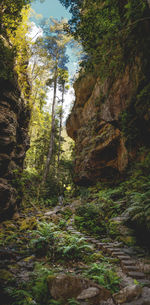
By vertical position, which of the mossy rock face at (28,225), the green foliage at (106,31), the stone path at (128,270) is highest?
the green foliage at (106,31)

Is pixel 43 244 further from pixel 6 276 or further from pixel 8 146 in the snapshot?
pixel 8 146

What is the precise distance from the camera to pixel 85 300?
2.41 m

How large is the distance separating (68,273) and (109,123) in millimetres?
10428

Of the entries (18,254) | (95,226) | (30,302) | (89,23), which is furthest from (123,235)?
(89,23)

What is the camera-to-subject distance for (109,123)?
40.1ft

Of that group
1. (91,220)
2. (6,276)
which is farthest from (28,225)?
(6,276)

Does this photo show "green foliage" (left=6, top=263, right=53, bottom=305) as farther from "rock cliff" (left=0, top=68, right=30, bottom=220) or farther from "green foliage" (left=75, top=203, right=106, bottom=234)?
"rock cliff" (left=0, top=68, right=30, bottom=220)

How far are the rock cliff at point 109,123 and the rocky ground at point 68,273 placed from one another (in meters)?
5.81

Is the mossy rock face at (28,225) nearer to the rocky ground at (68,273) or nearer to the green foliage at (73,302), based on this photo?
the rocky ground at (68,273)

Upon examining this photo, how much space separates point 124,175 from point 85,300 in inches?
372

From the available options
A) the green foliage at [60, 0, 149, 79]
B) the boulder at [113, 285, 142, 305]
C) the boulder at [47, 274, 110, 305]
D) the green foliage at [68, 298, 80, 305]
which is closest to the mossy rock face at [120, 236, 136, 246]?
the boulder at [113, 285, 142, 305]

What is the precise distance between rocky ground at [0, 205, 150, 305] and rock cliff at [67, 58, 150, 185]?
5.81 metres

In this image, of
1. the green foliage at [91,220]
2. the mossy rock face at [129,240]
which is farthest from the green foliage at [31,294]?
the green foliage at [91,220]

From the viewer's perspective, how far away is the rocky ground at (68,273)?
8.09ft
